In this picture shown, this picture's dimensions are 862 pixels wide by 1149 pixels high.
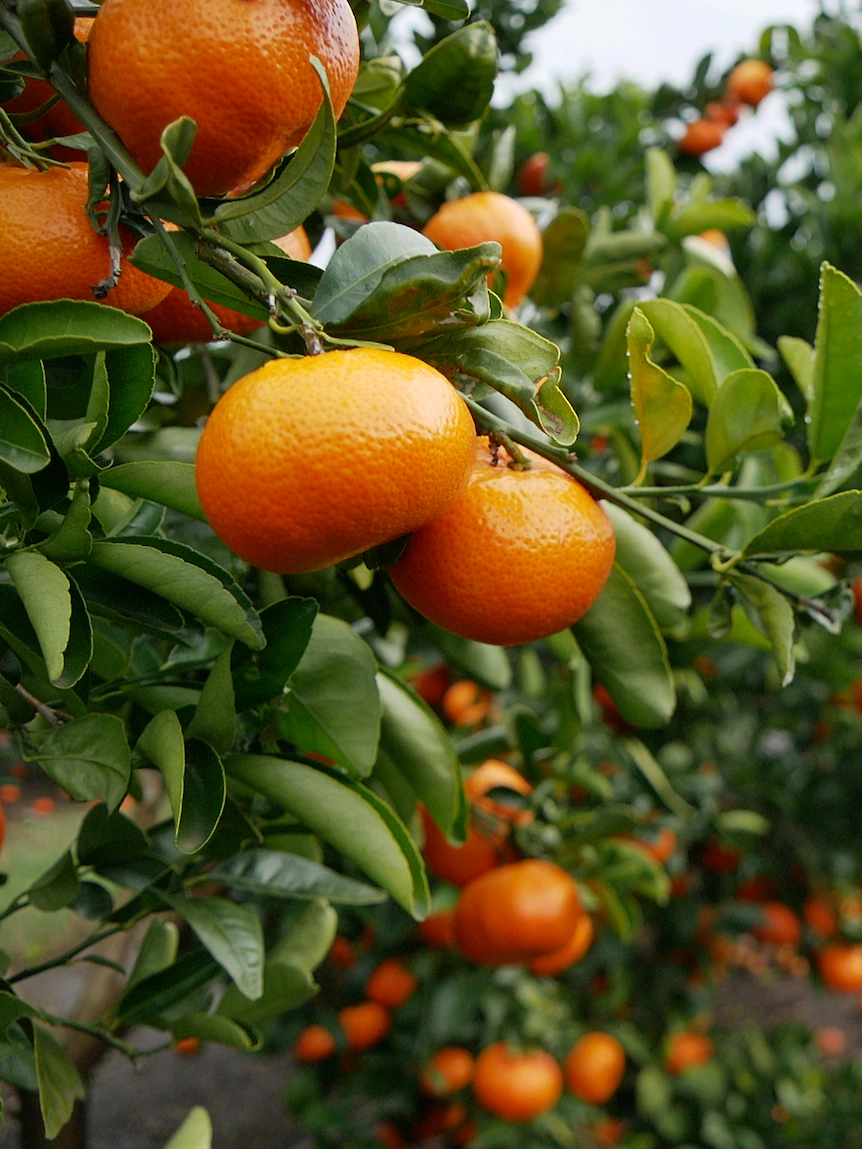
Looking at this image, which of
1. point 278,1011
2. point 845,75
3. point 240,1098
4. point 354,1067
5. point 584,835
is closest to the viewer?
point 278,1011

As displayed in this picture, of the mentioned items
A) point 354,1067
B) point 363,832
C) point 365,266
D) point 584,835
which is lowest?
point 354,1067

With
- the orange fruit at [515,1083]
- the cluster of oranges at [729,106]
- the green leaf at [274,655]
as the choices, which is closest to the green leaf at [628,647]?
the green leaf at [274,655]

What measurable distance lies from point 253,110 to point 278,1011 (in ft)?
2.50

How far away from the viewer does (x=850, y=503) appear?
0.57m

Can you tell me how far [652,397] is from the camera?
2.05 ft

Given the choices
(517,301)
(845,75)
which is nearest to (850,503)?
(517,301)

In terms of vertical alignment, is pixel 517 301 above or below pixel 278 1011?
above

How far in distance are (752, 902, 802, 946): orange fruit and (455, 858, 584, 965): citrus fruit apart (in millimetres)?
1293

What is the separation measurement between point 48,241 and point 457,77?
329 millimetres

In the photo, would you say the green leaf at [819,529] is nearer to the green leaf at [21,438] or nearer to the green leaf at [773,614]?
the green leaf at [773,614]

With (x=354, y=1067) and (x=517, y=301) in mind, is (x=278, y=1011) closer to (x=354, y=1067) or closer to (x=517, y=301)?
(x=517, y=301)

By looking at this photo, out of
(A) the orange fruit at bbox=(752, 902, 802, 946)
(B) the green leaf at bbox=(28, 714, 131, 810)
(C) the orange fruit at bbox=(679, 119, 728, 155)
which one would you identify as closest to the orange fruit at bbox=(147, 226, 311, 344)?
(B) the green leaf at bbox=(28, 714, 131, 810)

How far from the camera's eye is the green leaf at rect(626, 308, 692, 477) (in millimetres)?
579

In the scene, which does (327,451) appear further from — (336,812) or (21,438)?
(336,812)
